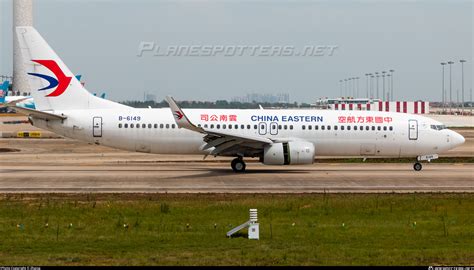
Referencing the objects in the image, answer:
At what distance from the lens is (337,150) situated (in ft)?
143

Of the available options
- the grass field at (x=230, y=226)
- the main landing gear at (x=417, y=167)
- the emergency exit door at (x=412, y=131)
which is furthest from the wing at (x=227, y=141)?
the main landing gear at (x=417, y=167)

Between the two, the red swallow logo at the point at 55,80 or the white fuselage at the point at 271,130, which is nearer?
the red swallow logo at the point at 55,80

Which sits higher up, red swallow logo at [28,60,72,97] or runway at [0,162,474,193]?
red swallow logo at [28,60,72,97]

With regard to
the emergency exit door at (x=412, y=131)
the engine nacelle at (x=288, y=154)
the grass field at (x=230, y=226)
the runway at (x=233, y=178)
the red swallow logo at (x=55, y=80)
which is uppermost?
the red swallow logo at (x=55, y=80)

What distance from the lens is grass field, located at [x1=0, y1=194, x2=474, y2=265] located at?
1878 centimetres

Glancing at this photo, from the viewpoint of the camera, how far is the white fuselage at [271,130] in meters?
42.4

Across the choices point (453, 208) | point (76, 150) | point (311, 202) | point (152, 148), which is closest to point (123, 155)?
point (76, 150)

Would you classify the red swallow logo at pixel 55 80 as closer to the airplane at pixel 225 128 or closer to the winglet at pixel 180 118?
the airplane at pixel 225 128

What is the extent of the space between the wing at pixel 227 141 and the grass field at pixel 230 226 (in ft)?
26.1

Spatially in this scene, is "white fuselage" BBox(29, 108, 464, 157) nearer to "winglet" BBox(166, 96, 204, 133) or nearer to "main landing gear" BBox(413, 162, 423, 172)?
"main landing gear" BBox(413, 162, 423, 172)

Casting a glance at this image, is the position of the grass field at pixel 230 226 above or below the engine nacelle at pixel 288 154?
below

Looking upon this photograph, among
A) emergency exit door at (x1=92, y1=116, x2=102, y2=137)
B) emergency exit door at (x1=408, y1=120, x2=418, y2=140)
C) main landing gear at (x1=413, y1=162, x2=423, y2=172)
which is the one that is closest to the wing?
emergency exit door at (x1=92, y1=116, x2=102, y2=137)

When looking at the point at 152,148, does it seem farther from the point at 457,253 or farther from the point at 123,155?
the point at 457,253

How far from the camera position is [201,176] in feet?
132
